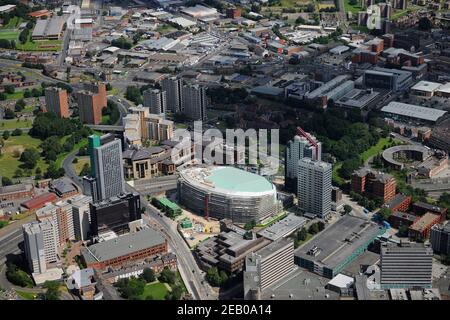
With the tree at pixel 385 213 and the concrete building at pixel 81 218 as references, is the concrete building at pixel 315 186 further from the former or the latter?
the concrete building at pixel 81 218

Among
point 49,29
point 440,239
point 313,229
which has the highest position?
point 49,29

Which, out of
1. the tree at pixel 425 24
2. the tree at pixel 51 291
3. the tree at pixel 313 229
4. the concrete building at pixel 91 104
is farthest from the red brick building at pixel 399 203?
the tree at pixel 425 24

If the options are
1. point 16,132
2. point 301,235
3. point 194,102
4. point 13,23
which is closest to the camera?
point 301,235

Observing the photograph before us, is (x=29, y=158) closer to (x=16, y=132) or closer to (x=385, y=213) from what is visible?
(x=16, y=132)

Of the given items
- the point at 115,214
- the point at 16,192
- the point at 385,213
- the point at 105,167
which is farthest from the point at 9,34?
the point at 385,213

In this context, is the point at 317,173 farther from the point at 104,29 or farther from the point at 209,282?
the point at 104,29
